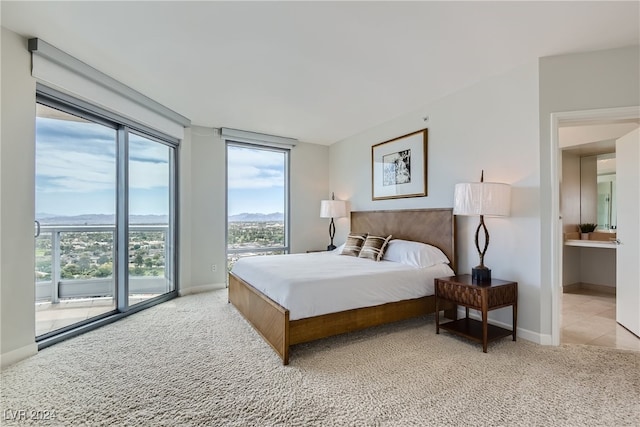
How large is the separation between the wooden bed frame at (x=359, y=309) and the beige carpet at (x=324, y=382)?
0.18 meters

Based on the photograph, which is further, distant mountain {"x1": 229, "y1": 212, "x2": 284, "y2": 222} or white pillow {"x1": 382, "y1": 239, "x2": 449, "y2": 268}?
distant mountain {"x1": 229, "y1": 212, "x2": 284, "y2": 222}

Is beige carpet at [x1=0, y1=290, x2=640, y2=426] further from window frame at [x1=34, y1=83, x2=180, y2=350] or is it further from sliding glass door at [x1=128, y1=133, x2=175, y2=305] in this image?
sliding glass door at [x1=128, y1=133, x2=175, y2=305]

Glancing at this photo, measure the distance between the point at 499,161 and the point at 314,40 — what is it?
2.18 metres

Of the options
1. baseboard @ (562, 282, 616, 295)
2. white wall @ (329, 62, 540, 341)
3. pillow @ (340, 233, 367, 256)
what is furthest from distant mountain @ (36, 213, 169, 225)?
baseboard @ (562, 282, 616, 295)

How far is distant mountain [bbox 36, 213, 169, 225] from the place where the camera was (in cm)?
277

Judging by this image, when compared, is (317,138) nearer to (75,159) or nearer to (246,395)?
(75,159)

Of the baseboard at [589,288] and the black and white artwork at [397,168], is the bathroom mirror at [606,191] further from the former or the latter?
the black and white artwork at [397,168]

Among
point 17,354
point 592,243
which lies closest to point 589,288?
point 592,243

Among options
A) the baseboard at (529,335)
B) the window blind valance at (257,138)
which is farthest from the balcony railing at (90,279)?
the baseboard at (529,335)

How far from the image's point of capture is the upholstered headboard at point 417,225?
3.47 metres

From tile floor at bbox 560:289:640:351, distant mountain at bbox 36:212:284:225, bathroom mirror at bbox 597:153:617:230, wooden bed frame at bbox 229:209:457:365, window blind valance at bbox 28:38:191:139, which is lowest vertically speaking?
tile floor at bbox 560:289:640:351

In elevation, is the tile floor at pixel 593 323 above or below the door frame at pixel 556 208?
below

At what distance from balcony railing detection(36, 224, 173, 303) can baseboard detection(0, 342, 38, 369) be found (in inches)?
16.8

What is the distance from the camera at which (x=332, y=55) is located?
264 cm
